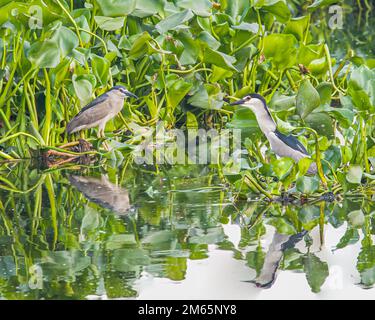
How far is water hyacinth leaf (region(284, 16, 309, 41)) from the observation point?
8492 mm

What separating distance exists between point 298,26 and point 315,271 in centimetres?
367

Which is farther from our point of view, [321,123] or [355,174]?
[321,123]

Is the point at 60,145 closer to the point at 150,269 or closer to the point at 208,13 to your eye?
the point at 208,13

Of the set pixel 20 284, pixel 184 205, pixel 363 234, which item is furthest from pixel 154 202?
pixel 20 284

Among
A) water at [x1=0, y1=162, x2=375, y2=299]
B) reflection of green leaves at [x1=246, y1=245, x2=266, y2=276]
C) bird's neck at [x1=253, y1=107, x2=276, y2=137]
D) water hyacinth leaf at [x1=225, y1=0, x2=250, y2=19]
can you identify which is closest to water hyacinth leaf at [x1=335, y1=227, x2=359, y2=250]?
water at [x1=0, y1=162, x2=375, y2=299]

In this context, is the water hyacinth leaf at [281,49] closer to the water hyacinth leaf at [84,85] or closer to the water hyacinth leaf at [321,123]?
the water hyacinth leaf at [321,123]

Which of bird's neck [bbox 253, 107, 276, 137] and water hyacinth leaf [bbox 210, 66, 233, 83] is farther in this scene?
water hyacinth leaf [bbox 210, 66, 233, 83]

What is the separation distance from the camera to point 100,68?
26.3 ft

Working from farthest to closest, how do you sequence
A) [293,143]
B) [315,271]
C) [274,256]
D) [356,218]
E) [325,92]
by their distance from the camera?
[325,92] → [293,143] → [356,218] → [274,256] → [315,271]

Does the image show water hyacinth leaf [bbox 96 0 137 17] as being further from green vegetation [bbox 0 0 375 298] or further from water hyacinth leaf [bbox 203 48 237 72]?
water hyacinth leaf [bbox 203 48 237 72]

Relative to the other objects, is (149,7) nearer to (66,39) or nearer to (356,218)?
(66,39)

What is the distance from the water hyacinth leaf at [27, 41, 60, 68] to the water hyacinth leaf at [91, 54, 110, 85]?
71 cm

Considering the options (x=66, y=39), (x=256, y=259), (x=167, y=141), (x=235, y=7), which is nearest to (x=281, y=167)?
(x=256, y=259)

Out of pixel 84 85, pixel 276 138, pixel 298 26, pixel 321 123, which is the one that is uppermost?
pixel 298 26
